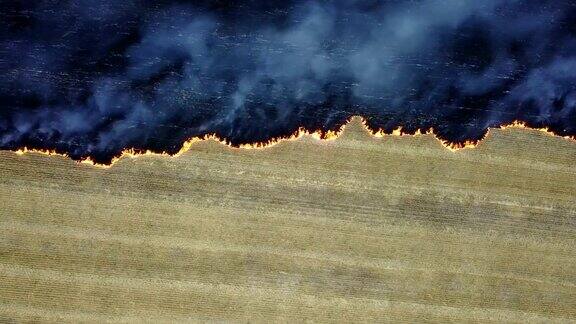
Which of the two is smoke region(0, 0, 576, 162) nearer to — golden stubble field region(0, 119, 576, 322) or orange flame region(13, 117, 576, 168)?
orange flame region(13, 117, 576, 168)

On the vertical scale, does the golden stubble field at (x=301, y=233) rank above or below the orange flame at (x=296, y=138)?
below

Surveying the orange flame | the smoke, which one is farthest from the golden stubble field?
the smoke

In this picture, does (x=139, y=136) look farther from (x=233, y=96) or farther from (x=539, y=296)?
(x=539, y=296)

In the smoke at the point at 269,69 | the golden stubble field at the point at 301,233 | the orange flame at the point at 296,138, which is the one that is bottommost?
the golden stubble field at the point at 301,233

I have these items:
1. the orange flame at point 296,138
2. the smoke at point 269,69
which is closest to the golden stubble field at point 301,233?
the orange flame at point 296,138

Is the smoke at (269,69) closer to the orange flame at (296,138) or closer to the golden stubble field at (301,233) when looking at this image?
the orange flame at (296,138)

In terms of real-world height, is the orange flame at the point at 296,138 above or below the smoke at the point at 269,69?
below
